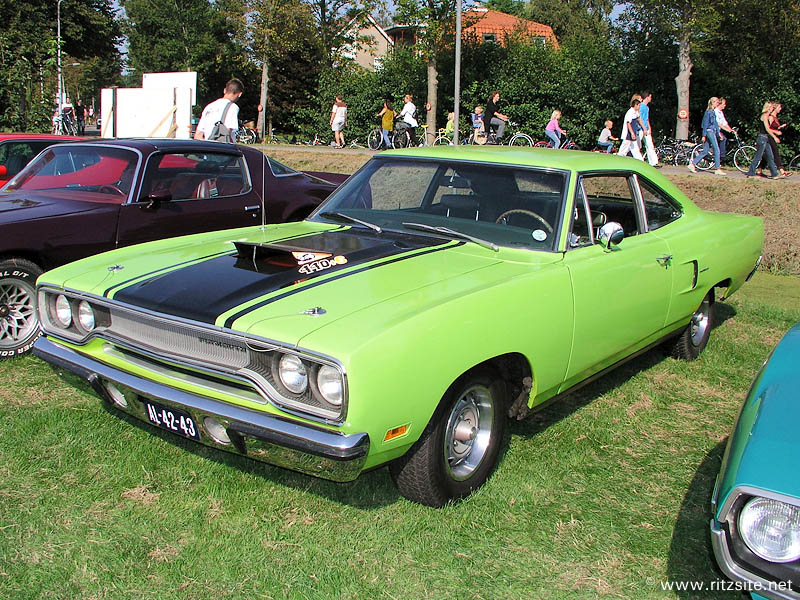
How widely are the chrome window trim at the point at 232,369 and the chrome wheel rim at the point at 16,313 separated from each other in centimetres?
175

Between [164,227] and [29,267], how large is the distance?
108 centimetres

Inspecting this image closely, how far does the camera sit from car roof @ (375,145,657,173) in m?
4.11

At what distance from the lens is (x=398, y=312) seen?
9.29 feet

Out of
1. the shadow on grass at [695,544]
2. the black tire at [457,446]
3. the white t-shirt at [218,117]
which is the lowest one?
the shadow on grass at [695,544]

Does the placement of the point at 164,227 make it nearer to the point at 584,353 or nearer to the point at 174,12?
the point at 584,353

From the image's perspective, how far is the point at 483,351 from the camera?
3.04 m

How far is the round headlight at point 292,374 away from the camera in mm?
2752

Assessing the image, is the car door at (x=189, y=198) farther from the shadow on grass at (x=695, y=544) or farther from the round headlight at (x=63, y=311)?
the shadow on grass at (x=695, y=544)

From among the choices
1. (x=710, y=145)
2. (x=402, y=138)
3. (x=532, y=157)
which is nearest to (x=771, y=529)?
(x=532, y=157)

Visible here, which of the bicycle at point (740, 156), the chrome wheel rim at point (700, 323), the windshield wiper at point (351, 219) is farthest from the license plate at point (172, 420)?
the bicycle at point (740, 156)

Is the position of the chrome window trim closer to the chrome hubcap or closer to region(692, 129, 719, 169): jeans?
the chrome hubcap

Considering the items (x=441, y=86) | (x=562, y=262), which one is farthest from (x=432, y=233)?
(x=441, y=86)

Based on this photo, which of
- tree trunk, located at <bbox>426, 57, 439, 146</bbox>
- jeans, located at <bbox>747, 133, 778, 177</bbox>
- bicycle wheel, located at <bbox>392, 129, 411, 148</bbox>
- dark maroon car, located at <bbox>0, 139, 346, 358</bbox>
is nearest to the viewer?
dark maroon car, located at <bbox>0, 139, 346, 358</bbox>

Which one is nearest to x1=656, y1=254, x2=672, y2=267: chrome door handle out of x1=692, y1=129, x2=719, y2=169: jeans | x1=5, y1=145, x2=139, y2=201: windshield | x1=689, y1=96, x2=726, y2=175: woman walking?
x1=5, y1=145, x2=139, y2=201: windshield
